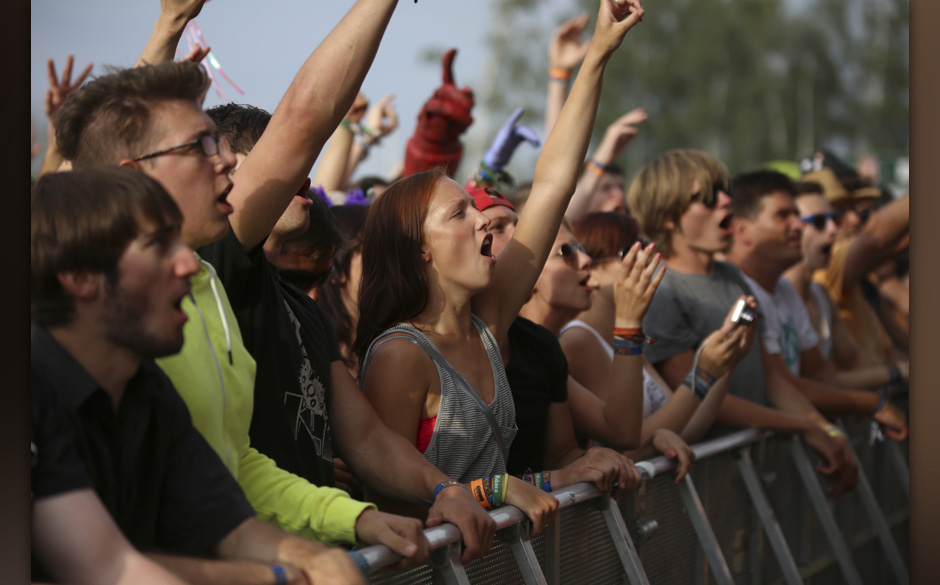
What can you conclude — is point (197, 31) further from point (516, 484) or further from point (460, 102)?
point (460, 102)

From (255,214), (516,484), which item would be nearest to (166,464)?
(255,214)

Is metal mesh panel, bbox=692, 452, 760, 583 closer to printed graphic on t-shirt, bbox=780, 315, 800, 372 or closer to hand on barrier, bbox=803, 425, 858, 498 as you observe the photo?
hand on barrier, bbox=803, 425, 858, 498

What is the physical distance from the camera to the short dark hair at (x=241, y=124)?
7.45 feet

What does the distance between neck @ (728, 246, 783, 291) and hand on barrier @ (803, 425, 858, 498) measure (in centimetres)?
83

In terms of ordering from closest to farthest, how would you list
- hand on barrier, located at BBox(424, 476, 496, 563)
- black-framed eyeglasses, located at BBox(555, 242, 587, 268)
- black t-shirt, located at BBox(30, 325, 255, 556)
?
black t-shirt, located at BBox(30, 325, 255, 556)
hand on barrier, located at BBox(424, 476, 496, 563)
black-framed eyeglasses, located at BBox(555, 242, 587, 268)

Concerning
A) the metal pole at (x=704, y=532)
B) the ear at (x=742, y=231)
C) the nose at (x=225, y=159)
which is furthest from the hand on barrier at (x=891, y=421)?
the nose at (x=225, y=159)

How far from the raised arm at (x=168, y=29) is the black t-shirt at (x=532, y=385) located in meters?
1.16

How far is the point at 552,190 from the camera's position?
272 cm

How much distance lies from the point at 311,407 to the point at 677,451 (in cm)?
137

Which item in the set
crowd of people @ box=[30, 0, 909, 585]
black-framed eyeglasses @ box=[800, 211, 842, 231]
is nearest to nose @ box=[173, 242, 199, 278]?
crowd of people @ box=[30, 0, 909, 585]

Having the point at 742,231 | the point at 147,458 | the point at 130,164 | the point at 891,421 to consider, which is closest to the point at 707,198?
the point at 742,231

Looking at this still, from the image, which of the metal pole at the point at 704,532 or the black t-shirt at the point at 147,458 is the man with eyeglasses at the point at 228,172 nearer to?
the black t-shirt at the point at 147,458

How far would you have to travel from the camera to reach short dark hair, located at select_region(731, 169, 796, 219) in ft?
15.5
